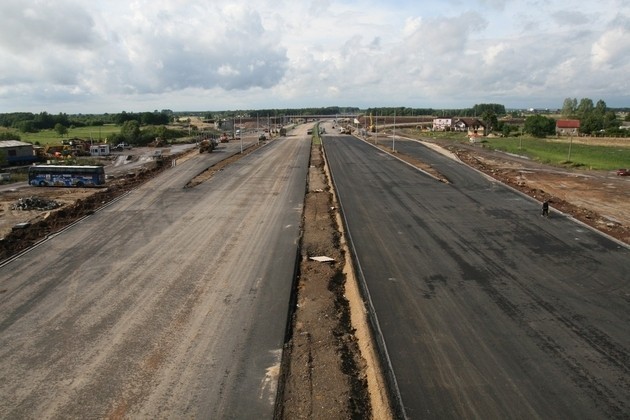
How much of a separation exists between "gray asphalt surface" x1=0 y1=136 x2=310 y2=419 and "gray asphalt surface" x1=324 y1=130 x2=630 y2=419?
3.92 meters

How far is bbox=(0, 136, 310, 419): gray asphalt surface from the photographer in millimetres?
11635

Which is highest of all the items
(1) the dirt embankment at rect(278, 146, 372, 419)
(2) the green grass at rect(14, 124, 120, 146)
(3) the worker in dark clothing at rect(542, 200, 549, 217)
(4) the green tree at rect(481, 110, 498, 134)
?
(4) the green tree at rect(481, 110, 498, 134)

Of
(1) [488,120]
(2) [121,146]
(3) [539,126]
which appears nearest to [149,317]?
(2) [121,146]

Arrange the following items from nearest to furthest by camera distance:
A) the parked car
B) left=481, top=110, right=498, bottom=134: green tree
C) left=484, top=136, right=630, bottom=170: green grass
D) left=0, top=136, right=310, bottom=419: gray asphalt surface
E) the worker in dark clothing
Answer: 1. left=0, top=136, right=310, bottom=419: gray asphalt surface
2. the worker in dark clothing
3. left=484, top=136, right=630, bottom=170: green grass
4. the parked car
5. left=481, top=110, right=498, bottom=134: green tree

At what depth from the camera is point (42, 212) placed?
32.4 metres

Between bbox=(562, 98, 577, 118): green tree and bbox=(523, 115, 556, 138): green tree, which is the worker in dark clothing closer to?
bbox=(523, 115, 556, 138): green tree

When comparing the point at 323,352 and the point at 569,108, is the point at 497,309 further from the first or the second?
the point at 569,108

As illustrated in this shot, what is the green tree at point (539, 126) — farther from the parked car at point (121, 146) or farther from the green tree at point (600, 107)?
the parked car at point (121, 146)

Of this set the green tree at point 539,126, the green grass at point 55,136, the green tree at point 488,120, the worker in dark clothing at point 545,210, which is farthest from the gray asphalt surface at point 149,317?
the green tree at point 488,120

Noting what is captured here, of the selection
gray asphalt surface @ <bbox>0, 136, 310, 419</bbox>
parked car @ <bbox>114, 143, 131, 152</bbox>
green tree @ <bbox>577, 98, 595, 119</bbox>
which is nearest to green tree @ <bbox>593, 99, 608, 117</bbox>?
green tree @ <bbox>577, 98, 595, 119</bbox>

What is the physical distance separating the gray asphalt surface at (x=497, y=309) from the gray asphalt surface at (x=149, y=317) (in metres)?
3.92

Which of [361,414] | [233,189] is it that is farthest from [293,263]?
[233,189]

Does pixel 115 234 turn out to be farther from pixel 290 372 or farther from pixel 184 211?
pixel 290 372

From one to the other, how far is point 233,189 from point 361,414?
3084 centimetres
